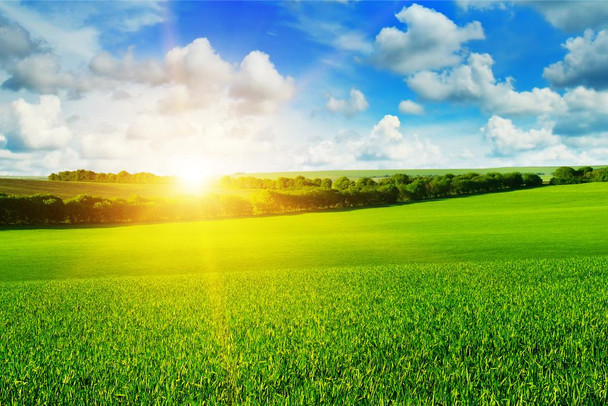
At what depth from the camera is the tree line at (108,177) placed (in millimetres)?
141000

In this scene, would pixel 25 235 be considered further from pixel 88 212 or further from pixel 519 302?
pixel 519 302

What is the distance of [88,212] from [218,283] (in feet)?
189

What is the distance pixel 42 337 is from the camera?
24.1ft

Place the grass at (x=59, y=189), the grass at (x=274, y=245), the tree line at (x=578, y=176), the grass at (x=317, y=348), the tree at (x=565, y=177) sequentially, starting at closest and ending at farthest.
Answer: the grass at (x=317, y=348) → the grass at (x=274, y=245) → the grass at (x=59, y=189) → the tree line at (x=578, y=176) → the tree at (x=565, y=177)

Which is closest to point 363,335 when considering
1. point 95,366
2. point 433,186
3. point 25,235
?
point 95,366

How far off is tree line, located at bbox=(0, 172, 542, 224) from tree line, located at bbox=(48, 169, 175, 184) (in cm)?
4795

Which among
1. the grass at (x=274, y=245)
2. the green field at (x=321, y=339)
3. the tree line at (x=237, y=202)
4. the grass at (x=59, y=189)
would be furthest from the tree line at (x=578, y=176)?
the green field at (x=321, y=339)

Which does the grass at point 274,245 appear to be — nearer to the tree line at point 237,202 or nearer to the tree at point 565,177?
the tree line at point 237,202

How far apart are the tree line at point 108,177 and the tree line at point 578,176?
129973 millimetres

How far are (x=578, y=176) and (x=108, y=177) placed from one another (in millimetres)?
163612

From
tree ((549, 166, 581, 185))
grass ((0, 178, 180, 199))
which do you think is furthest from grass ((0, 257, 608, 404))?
tree ((549, 166, 581, 185))

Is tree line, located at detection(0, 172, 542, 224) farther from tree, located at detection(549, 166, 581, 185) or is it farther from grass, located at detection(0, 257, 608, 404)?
grass, located at detection(0, 257, 608, 404)

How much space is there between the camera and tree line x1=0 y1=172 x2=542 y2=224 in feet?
201

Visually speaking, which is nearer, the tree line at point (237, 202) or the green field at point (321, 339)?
the green field at point (321, 339)
